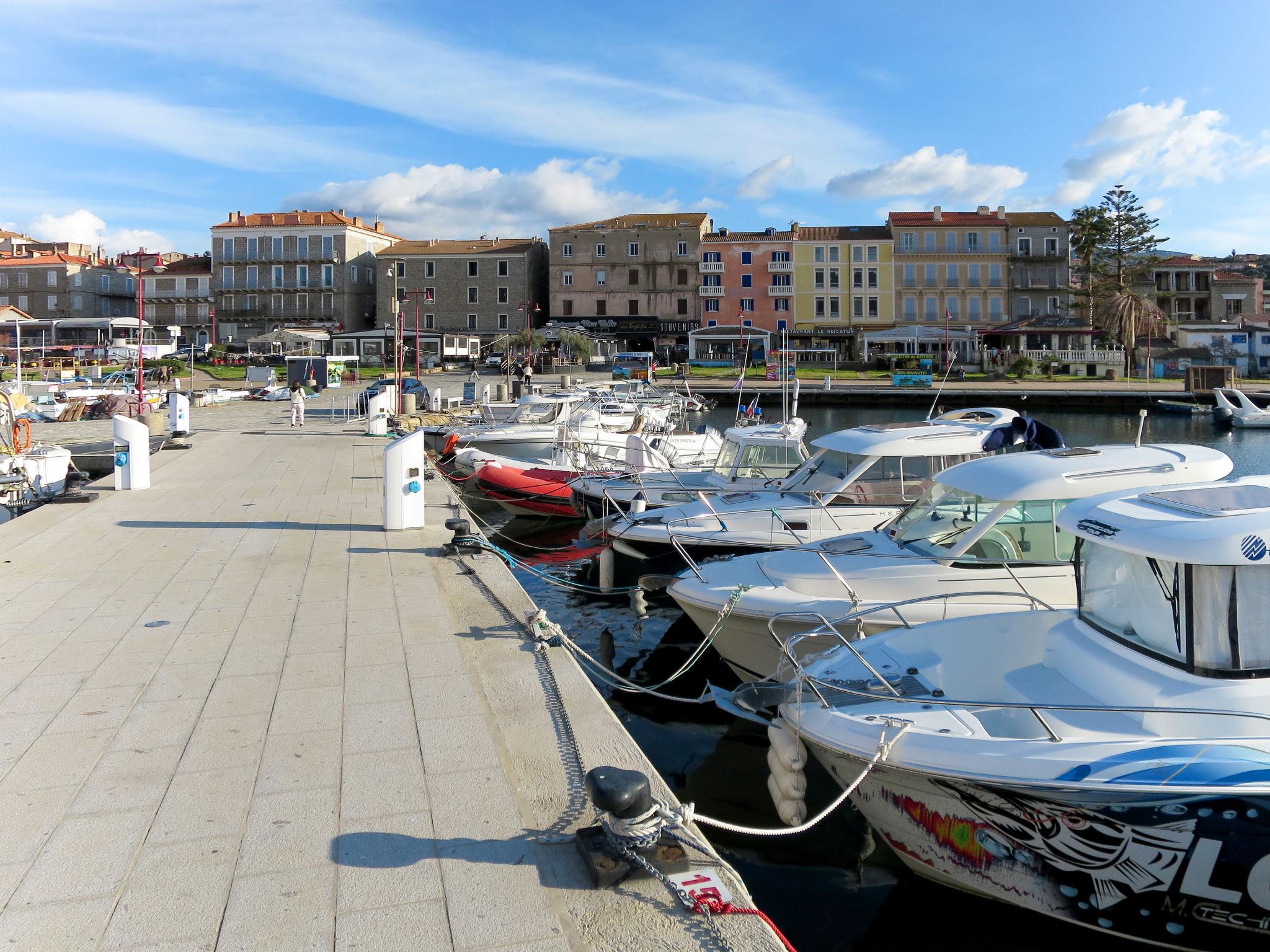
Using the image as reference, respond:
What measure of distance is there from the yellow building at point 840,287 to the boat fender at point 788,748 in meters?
68.6

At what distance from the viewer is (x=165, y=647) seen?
26.0 feet

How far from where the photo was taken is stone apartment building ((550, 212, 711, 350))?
252 feet

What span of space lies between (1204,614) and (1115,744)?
3.34 feet

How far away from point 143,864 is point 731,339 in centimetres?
6733

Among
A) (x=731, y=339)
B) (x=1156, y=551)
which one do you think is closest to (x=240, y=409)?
(x=731, y=339)

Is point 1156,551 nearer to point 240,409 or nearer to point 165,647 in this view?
point 165,647

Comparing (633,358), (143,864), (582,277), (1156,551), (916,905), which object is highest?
(582,277)

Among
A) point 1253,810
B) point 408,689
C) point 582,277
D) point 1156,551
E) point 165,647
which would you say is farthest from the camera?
point 582,277

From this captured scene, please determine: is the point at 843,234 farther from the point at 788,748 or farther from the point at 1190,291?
the point at 788,748

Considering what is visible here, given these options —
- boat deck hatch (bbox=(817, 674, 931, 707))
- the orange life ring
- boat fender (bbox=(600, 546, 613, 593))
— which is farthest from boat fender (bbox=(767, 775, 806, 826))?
the orange life ring

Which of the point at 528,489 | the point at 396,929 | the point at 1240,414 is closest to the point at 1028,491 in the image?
the point at 396,929

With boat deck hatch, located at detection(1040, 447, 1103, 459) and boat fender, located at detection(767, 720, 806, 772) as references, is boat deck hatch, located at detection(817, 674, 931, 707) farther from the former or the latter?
boat deck hatch, located at detection(1040, 447, 1103, 459)

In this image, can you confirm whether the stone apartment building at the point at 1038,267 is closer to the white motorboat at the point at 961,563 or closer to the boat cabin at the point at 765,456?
the boat cabin at the point at 765,456

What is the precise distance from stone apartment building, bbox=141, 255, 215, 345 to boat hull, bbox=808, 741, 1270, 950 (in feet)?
297
